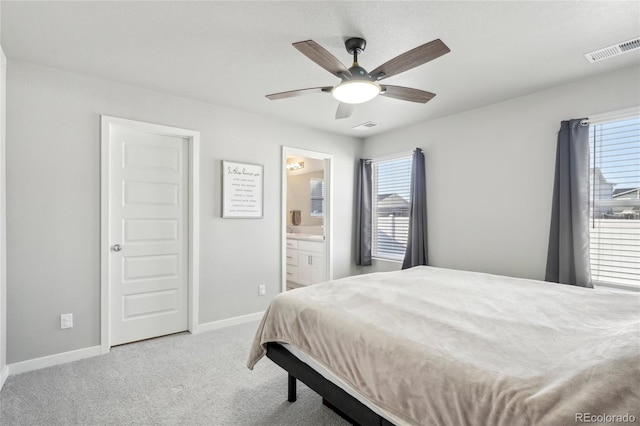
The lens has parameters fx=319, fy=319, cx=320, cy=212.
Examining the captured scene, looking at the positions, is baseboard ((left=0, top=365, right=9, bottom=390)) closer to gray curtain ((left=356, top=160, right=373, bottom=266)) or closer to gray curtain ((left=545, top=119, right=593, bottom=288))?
gray curtain ((left=356, top=160, right=373, bottom=266))

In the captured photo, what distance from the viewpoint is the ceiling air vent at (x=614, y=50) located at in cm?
222

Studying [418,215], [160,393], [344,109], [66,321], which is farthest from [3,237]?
[418,215]

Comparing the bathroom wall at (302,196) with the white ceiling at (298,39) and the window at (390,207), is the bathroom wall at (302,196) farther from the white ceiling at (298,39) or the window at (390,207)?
the white ceiling at (298,39)

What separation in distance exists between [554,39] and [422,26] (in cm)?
96

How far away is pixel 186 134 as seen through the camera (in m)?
3.32

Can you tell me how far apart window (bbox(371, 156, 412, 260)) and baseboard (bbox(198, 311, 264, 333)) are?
2.00 meters

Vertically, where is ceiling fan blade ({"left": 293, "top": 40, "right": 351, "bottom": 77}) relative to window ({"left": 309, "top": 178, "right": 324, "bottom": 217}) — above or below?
above

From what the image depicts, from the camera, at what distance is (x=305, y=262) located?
5.13 m

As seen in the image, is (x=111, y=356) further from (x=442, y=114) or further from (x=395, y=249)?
(x=442, y=114)

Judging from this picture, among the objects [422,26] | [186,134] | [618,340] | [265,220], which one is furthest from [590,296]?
[186,134]

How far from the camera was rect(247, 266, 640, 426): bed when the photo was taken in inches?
38.8

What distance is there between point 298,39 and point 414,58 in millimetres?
822

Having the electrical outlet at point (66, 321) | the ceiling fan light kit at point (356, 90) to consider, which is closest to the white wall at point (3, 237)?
the electrical outlet at point (66, 321)

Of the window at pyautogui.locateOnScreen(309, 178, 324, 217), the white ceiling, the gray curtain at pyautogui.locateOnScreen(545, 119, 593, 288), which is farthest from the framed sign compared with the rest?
the gray curtain at pyautogui.locateOnScreen(545, 119, 593, 288)
